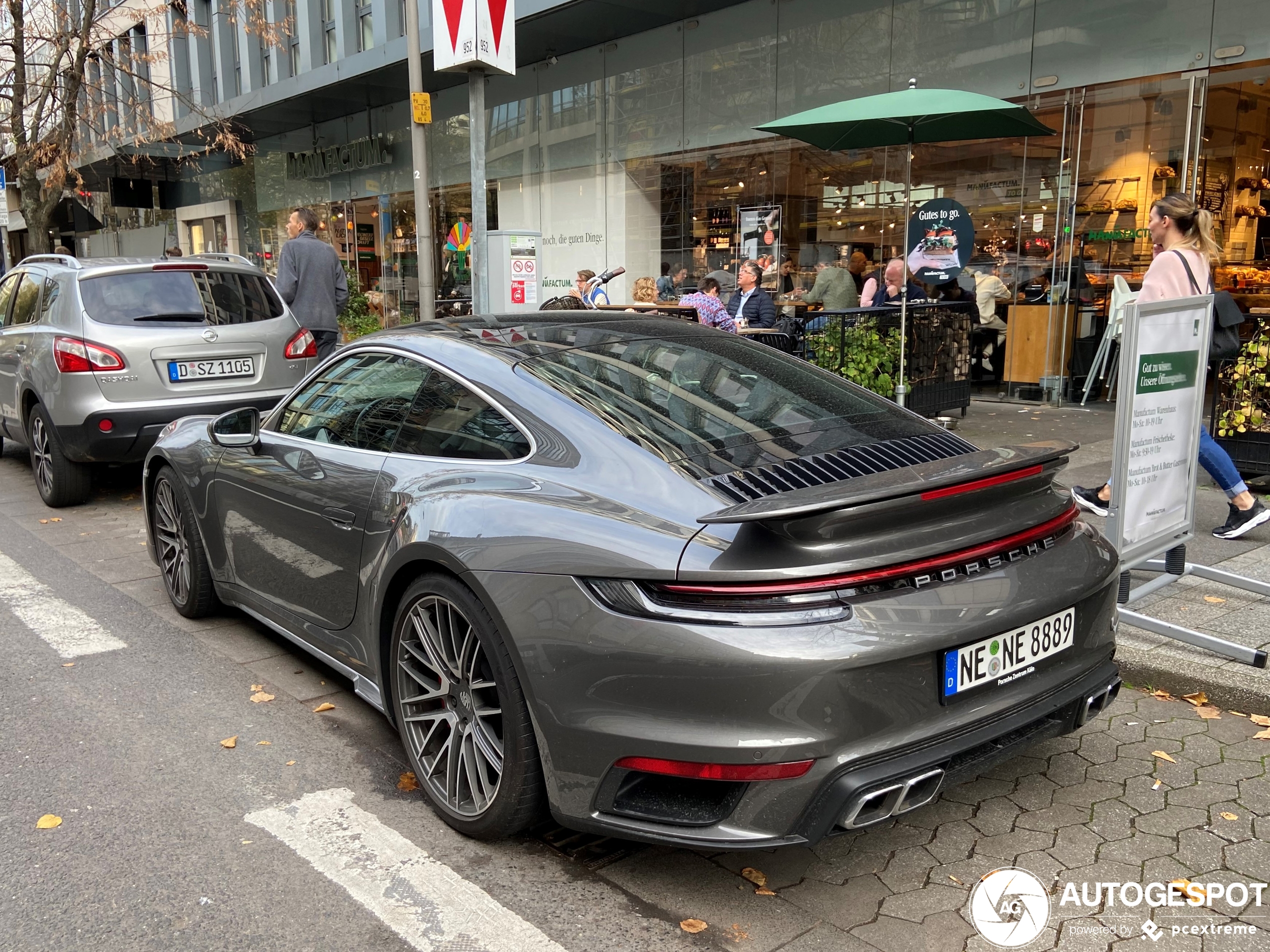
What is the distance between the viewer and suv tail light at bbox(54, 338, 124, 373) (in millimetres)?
7191

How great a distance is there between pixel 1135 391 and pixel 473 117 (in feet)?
18.1

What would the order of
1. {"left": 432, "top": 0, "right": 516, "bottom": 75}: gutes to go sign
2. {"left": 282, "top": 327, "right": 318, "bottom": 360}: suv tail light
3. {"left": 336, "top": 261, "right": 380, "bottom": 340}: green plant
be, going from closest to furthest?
1. {"left": 432, "top": 0, "right": 516, "bottom": 75}: gutes to go sign
2. {"left": 282, "top": 327, "right": 318, "bottom": 360}: suv tail light
3. {"left": 336, "top": 261, "right": 380, "bottom": 340}: green plant

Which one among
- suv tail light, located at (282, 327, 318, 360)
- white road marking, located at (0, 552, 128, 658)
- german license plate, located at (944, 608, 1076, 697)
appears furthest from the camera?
suv tail light, located at (282, 327, 318, 360)

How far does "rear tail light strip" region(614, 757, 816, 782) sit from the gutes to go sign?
628cm

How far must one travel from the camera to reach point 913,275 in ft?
38.8

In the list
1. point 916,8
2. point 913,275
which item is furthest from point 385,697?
point 916,8

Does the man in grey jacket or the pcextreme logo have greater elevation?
the man in grey jacket

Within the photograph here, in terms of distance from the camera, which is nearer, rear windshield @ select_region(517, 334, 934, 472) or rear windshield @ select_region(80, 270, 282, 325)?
rear windshield @ select_region(517, 334, 934, 472)

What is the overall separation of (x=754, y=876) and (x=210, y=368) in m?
6.18

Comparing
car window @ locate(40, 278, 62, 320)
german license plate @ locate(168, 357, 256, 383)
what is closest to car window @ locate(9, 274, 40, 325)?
car window @ locate(40, 278, 62, 320)

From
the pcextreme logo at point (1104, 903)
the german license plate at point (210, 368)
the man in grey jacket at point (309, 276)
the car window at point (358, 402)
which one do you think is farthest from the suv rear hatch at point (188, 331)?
the pcextreme logo at point (1104, 903)

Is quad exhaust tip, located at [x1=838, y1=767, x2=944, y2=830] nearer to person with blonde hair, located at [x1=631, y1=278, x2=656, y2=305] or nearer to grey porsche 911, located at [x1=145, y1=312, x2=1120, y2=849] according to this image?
grey porsche 911, located at [x1=145, y1=312, x2=1120, y2=849]

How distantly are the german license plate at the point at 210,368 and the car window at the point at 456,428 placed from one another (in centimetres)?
471

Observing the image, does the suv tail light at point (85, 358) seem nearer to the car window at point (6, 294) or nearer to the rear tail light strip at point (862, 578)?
the car window at point (6, 294)
